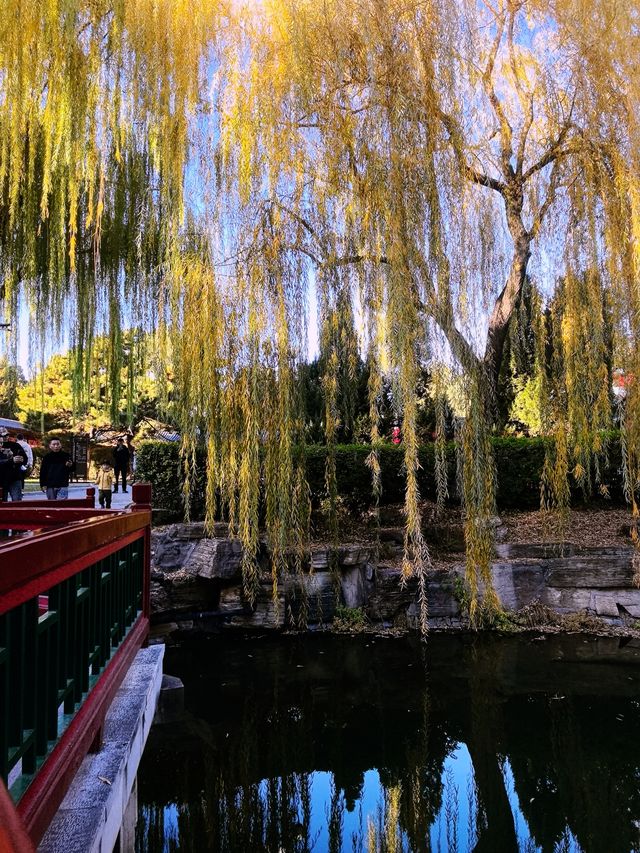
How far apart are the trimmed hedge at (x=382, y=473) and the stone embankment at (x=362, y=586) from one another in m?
0.66

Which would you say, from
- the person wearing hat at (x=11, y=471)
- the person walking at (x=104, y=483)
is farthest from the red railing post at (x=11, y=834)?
the person walking at (x=104, y=483)

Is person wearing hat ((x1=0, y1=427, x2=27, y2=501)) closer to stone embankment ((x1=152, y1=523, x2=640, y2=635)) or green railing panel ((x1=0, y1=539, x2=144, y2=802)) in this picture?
stone embankment ((x1=152, y1=523, x2=640, y2=635))

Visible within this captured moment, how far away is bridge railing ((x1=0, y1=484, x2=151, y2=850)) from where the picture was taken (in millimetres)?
1377

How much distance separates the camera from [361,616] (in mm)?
6355

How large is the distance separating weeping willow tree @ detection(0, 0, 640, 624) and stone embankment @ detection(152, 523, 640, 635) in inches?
65.2

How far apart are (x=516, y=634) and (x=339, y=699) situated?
2318mm

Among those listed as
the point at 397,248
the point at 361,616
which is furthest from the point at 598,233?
the point at 361,616

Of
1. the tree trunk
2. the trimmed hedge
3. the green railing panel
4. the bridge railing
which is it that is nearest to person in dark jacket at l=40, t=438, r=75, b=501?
the trimmed hedge

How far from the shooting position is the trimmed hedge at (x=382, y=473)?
712 cm

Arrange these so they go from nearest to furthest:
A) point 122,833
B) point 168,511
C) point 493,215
Answer: 1. point 122,833
2. point 493,215
3. point 168,511

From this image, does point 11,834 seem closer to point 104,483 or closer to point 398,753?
point 398,753

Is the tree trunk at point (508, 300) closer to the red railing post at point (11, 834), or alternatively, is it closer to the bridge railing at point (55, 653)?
the bridge railing at point (55, 653)

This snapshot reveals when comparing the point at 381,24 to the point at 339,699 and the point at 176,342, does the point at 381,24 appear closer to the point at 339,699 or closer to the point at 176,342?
the point at 176,342

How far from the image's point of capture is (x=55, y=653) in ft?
5.75
